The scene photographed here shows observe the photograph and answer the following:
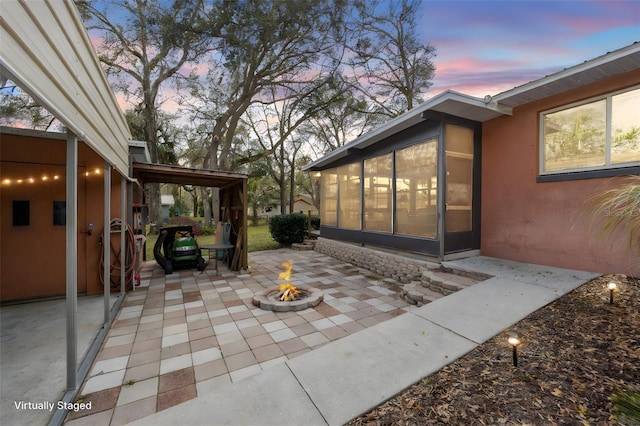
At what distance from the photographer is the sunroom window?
354 centimetres

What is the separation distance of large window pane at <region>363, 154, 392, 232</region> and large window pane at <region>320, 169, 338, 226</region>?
1.71 meters

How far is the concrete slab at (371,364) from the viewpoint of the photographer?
1.79 m

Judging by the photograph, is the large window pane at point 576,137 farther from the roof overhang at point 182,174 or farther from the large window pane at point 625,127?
the roof overhang at point 182,174

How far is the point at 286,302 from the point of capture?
3.95 metres

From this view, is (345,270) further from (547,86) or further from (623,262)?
(547,86)

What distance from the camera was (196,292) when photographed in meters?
4.77

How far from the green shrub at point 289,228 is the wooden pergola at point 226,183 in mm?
2651

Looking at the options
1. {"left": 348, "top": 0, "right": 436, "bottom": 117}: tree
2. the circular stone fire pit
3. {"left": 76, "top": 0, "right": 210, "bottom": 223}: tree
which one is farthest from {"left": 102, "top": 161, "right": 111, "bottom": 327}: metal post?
A: {"left": 348, "top": 0, "right": 436, "bottom": 117}: tree

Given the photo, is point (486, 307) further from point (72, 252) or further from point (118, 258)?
point (118, 258)

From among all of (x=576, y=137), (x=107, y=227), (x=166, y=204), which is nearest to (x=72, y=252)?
(x=107, y=227)

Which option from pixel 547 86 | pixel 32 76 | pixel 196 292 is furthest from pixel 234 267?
pixel 547 86

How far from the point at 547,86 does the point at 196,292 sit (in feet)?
22.1

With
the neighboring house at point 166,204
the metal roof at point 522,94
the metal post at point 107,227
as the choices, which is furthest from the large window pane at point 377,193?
the neighboring house at point 166,204

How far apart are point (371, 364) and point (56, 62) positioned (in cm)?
318
